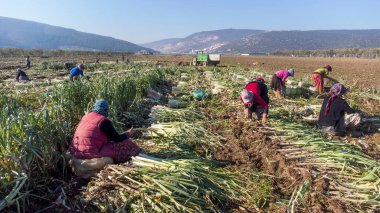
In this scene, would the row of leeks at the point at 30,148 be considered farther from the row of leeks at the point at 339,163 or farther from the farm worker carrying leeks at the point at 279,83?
the farm worker carrying leeks at the point at 279,83

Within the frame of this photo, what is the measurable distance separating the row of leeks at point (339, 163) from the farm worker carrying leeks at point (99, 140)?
223cm

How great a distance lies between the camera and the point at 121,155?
4125mm

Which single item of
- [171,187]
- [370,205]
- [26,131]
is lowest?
[370,205]

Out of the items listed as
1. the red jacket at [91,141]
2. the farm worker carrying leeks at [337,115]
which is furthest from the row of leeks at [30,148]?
the farm worker carrying leeks at [337,115]

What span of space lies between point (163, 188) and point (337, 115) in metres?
3.92

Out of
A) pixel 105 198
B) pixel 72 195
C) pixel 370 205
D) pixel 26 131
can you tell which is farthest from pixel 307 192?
pixel 26 131

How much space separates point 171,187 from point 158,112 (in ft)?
11.1

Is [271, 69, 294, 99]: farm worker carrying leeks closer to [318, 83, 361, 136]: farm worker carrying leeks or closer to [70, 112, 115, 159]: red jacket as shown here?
[318, 83, 361, 136]: farm worker carrying leeks

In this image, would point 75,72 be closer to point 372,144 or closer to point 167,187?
point 167,187

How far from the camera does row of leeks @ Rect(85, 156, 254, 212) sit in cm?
326

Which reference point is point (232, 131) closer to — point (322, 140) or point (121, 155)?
point (322, 140)

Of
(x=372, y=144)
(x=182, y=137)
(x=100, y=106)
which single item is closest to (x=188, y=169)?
(x=100, y=106)

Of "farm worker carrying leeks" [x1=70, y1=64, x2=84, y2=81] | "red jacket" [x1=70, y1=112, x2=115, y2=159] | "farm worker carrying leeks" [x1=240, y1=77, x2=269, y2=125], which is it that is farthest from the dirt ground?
"red jacket" [x1=70, y1=112, x2=115, y2=159]

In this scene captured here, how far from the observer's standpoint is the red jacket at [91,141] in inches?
156
